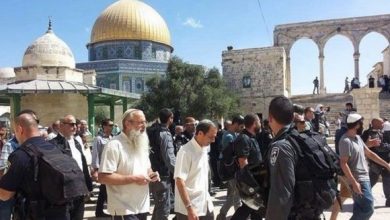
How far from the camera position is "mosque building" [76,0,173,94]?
117ft

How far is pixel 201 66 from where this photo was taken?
84.4 feet

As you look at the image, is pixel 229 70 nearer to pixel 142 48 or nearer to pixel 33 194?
pixel 142 48

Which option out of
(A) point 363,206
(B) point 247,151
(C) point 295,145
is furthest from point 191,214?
(A) point 363,206

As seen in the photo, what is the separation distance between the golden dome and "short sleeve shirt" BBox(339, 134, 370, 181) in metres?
33.5

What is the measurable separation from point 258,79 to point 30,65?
15.4 m

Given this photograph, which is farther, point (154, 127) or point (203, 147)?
point (154, 127)

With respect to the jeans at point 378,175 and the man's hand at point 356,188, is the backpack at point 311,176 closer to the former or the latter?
the man's hand at point 356,188

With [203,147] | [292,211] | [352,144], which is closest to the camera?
[292,211]

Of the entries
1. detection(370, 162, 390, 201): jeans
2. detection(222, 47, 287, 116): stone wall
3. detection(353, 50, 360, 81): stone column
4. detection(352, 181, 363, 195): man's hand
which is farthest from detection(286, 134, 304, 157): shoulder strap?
detection(353, 50, 360, 81): stone column

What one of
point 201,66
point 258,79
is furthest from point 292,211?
point 258,79

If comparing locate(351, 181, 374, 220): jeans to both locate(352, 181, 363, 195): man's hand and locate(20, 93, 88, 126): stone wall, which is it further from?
locate(20, 93, 88, 126): stone wall

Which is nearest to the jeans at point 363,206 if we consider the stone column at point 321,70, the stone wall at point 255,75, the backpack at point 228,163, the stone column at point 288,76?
the backpack at point 228,163

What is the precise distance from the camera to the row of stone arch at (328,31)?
28.9 m

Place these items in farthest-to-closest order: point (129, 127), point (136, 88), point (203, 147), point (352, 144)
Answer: point (136, 88)
point (352, 144)
point (203, 147)
point (129, 127)
